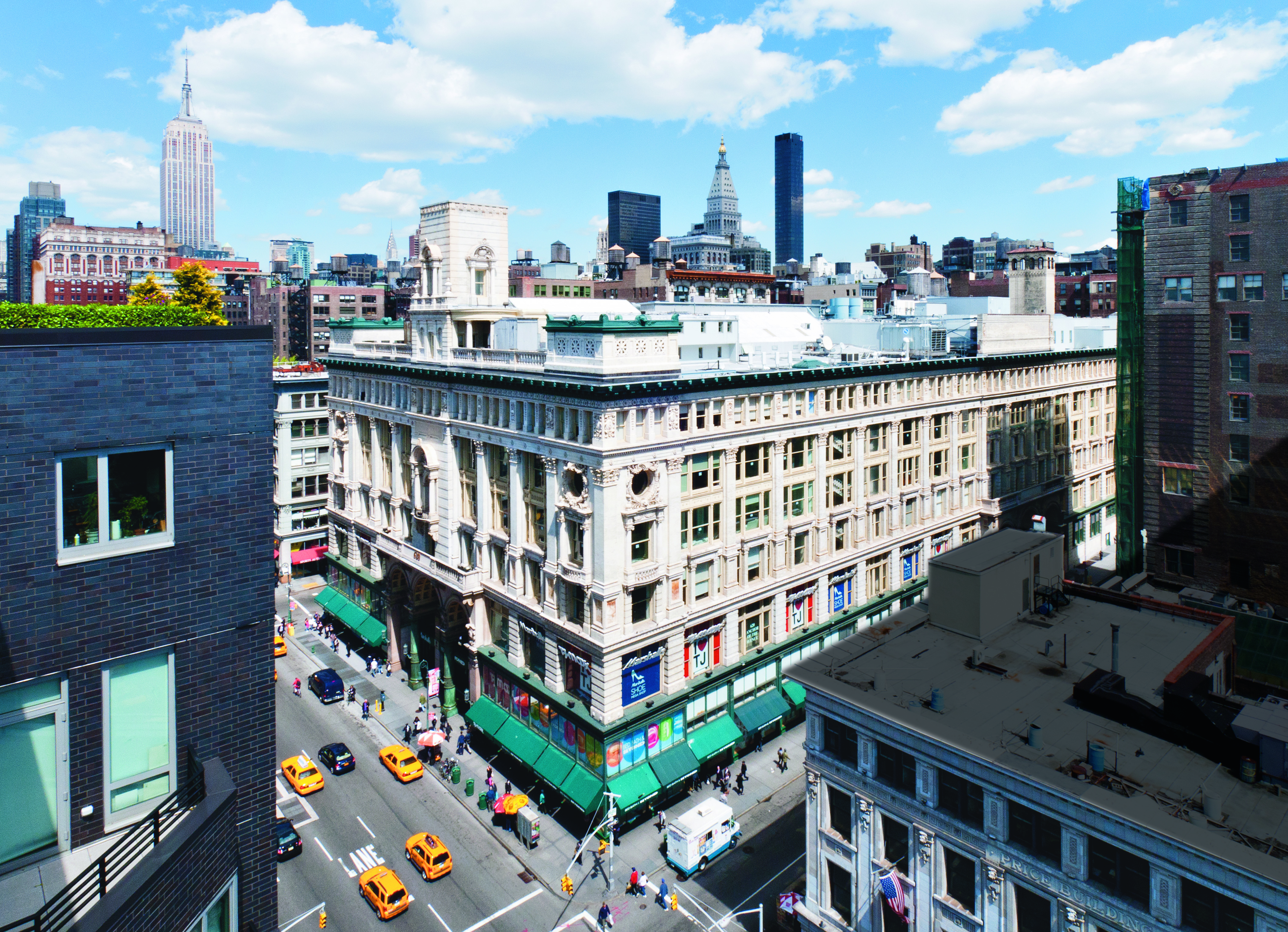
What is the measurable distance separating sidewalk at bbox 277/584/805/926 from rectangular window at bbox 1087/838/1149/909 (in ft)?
66.0

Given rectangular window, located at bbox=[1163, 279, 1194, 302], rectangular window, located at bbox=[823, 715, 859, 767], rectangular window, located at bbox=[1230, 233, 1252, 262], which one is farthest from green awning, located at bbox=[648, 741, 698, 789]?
rectangular window, located at bbox=[1230, 233, 1252, 262]

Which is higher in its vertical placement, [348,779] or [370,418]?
[370,418]

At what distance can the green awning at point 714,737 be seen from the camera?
50.7 m

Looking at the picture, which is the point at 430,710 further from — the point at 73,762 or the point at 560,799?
the point at 73,762

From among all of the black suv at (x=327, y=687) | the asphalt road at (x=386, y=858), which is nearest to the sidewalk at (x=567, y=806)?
the asphalt road at (x=386, y=858)

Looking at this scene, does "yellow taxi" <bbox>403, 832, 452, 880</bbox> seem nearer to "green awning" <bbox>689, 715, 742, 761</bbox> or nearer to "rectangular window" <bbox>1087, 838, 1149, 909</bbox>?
"green awning" <bbox>689, 715, 742, 761</bbox>

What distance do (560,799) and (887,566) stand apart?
103ft

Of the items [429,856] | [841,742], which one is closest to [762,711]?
[429,856]

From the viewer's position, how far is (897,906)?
2909 cm

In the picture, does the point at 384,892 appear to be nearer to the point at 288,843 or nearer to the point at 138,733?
the point at 288,843

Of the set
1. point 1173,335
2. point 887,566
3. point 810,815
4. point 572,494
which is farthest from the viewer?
point 887,566

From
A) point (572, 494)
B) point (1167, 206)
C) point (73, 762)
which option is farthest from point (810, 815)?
point (1167, 206)

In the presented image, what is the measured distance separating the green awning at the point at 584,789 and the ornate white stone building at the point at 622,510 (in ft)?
0.50

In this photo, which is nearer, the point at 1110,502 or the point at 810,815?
the point at 810,815
